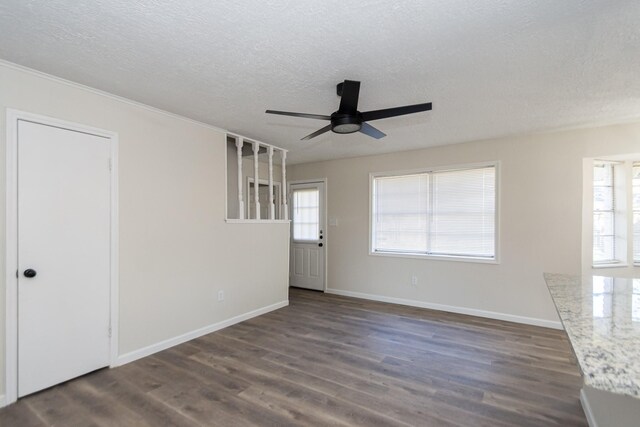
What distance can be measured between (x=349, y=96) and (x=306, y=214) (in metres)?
3.80

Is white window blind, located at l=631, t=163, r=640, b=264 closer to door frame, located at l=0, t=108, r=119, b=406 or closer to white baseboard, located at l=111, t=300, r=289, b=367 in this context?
white baseboard, located at l=111, t=300, r=289, b=367

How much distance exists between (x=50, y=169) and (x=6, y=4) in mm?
1194

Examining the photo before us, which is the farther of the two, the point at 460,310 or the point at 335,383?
the point at 460,310

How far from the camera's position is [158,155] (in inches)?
125

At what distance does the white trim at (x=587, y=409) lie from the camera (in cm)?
193

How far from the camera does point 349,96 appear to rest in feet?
7.50

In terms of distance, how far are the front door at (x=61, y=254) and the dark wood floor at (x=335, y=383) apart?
26 cm

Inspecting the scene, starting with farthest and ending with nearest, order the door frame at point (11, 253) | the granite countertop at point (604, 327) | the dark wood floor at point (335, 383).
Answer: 1. the door frame at point (11, 253)
2. the dark wood floor at point (335, 383)
3. the granite countertop at point (604, 327)

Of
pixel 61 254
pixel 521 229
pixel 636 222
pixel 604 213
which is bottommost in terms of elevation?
pixel 61 254

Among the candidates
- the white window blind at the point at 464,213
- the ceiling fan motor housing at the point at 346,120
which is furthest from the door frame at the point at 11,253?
the white window blind at the point at 464,213

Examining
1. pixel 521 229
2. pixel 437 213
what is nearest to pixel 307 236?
pixel 437 213

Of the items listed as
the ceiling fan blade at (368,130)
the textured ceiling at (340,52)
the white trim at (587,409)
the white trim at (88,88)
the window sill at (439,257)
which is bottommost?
the white trim at (587,409)

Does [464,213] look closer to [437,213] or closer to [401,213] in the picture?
[437,213]

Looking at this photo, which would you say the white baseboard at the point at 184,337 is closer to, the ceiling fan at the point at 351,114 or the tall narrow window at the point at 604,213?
the ceiling fan at the point at 351,114
